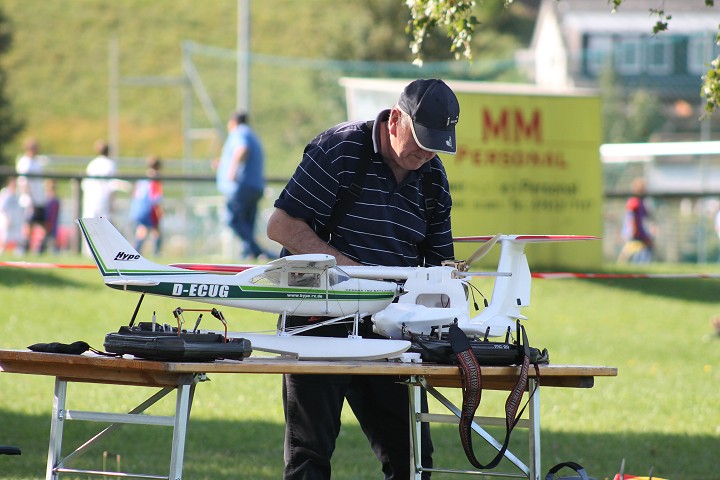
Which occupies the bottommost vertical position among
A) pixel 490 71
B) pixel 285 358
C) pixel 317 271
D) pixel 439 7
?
pixel 285 358

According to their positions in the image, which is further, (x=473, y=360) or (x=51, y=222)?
(x=51, y=222)

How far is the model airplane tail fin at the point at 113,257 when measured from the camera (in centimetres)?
444

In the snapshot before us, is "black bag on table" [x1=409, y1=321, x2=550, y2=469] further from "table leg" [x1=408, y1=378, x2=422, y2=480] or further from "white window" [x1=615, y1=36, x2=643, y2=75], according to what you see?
"white window" [x1=615, y1=36, x2=643, y2=75]

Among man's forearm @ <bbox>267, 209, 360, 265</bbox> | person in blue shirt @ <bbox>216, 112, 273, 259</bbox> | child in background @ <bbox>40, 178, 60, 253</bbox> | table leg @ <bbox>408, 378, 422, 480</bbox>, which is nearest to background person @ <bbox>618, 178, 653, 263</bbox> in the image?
person in blue shirt @ <bbox>216, 112, 273, 259</bbox>

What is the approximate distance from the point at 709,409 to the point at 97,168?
33.8 ft

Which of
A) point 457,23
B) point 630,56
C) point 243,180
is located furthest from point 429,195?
point 630,56

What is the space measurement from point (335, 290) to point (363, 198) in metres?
0.49

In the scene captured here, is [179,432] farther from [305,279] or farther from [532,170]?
[532,170]

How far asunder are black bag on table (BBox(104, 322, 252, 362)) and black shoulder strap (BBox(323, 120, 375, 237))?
2.94 feet

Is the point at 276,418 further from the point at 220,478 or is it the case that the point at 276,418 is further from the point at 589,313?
the point at 589,313

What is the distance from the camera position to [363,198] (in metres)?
4.94

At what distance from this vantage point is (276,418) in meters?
8.72

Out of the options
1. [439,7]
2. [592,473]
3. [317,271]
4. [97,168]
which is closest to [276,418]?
[592,473]

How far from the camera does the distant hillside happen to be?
50562 millimetres
